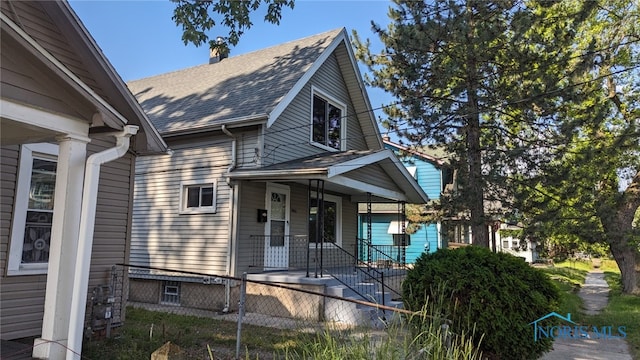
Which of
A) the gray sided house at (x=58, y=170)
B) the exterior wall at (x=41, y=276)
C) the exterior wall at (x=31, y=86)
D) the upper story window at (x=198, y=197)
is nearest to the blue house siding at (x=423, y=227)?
the upper story window at (x=198, y=197)

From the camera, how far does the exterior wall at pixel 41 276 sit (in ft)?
18.2

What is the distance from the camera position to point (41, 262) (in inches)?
236

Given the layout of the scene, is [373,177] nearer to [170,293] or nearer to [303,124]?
[303,124]

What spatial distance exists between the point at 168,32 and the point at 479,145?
8914mm

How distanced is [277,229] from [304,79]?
3.98 metres

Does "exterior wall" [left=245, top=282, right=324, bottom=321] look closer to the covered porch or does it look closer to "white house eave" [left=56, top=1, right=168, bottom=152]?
the covered porch

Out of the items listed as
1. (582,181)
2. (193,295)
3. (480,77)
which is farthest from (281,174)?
(582,181)

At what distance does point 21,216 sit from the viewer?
18.9ft

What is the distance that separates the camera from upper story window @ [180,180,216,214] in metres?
10.1

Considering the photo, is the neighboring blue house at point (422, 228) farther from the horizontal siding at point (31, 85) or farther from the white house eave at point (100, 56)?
the horizontal siding at point (31, 85)

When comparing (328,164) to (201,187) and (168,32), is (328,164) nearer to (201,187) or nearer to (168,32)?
(201,187)

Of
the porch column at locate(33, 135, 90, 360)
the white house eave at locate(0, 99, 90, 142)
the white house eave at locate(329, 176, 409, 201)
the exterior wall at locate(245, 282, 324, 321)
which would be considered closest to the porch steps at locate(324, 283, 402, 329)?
the exterior wall at locate(245, 282, 324, 321)

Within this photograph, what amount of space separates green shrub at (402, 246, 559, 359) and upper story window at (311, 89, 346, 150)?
6.95 metres

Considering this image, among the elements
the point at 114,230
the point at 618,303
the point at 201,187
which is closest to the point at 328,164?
the point at 201,187
